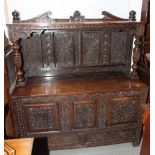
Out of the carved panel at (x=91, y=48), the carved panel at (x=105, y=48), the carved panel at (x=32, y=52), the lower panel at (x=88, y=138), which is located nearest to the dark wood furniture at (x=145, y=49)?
the carved panel at (x=105, y=48)

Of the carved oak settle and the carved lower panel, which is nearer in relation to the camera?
the carved oak settle

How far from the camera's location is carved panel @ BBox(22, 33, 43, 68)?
224 cm

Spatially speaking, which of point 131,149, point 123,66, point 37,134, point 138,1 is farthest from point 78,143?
point 138,1

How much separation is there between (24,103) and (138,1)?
1760mm

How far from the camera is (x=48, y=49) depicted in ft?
7.50

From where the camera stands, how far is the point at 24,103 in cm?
194

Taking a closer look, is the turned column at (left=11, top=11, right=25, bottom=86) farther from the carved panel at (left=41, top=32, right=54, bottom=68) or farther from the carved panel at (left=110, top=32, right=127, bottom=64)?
the carved panel at (left=110, top=32, right=127, bottom=64)

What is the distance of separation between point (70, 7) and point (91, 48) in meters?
0.53

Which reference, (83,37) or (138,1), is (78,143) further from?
(138,1)

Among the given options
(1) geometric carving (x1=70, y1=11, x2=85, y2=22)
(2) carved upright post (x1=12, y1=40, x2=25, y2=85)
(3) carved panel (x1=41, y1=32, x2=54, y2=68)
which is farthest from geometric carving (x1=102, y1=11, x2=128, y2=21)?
(2) carved upright post (x1=12, y1=40, x2=25, y2=85)

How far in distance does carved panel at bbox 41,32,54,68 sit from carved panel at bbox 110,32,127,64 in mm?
740

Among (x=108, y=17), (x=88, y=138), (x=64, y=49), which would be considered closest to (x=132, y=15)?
(x=108, y=17)

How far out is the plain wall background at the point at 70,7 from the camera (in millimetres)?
2148

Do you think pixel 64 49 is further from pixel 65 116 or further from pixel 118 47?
pixel 65 116
